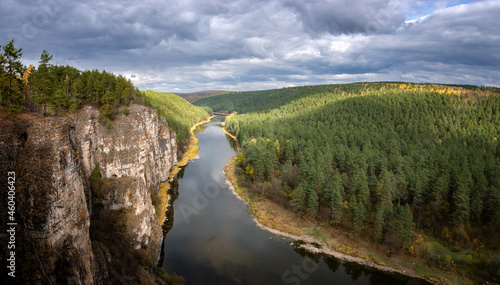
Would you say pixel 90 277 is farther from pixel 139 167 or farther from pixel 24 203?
pixel 139 167

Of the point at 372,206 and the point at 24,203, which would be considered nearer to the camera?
the point at 24,203

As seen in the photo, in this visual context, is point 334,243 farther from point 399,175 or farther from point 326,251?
point 399,175

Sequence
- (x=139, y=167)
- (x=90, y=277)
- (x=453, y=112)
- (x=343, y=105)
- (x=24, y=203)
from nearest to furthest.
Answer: (x=24, y=203) < (x=90, y=277) < (x=139, y=167) < (x=453, y=112) < (x=343, y=105)

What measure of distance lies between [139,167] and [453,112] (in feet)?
347

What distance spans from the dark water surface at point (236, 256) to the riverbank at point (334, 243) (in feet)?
3.99

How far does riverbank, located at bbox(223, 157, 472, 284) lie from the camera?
32875 mm

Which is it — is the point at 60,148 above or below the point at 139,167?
above

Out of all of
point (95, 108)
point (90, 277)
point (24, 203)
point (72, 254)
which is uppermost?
point (95, 108)

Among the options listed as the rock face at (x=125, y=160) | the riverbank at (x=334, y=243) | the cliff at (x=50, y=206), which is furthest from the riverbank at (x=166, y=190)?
the cliff at (x=50, y=206)

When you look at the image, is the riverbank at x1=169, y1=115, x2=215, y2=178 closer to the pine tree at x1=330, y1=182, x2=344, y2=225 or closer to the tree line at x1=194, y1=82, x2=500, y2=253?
the tree line at x1=194, y1=82, x2=500, y2=253

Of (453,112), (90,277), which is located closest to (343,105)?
(453,112)

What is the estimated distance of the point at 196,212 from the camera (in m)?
46.4

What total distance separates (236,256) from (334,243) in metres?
14.6

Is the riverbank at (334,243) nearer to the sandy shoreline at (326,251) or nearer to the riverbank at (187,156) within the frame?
the sandy shoreline at (326,251)
